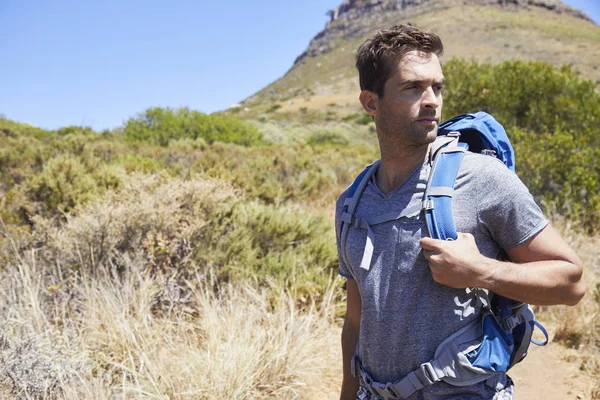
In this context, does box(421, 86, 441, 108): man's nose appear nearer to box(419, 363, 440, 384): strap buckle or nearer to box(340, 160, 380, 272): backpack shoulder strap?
box(340, 160, 380, 272): backpack shoulder strap

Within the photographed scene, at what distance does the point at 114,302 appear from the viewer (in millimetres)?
3693

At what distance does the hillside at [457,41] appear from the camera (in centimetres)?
5575

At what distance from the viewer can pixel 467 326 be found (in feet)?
5.48

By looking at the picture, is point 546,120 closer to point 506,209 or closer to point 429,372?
point 506,209

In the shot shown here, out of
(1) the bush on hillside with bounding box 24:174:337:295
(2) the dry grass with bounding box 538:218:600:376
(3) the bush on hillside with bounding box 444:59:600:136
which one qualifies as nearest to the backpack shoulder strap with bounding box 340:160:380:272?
→ (1) the bush on hillside with bounding box 24:174:337:295

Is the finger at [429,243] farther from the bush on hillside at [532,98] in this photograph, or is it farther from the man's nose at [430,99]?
the bush on hillside at [532,98]

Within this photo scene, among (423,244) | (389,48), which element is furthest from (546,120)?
(423,244)

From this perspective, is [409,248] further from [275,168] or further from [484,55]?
[484,55]

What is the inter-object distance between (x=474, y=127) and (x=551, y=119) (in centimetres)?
816

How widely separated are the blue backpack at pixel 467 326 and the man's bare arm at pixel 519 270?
74 mm

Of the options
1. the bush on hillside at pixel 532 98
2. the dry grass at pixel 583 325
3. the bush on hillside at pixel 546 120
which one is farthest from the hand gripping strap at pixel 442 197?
the bush on hillside at pixel 532 98

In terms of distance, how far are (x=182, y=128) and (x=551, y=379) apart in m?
16.9

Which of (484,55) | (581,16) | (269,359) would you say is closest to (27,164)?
(269,359)

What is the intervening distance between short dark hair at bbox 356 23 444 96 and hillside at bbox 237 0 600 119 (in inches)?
1662
